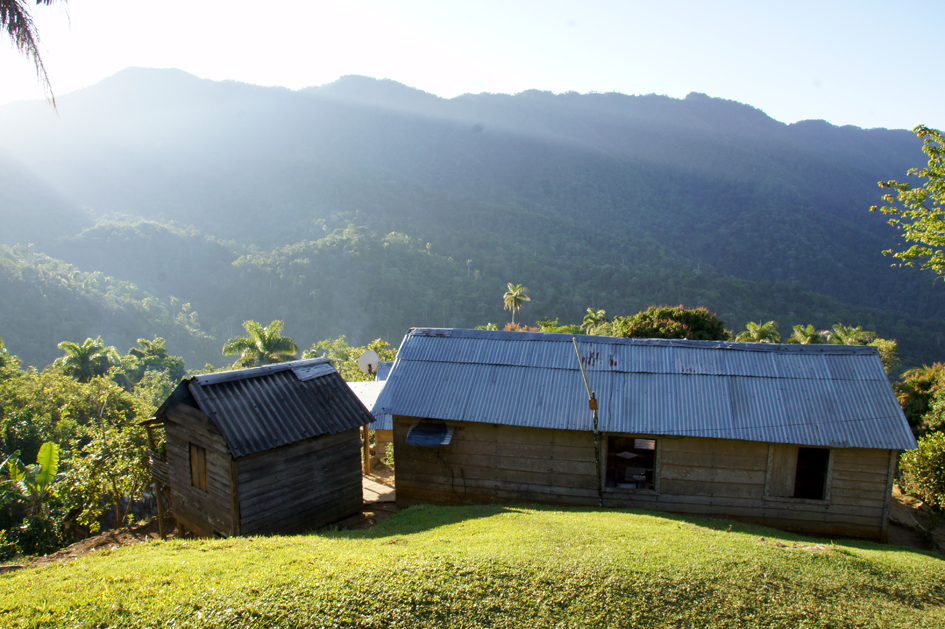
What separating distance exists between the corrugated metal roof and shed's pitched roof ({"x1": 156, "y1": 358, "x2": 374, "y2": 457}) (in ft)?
3.53

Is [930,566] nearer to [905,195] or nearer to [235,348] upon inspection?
[905,195]

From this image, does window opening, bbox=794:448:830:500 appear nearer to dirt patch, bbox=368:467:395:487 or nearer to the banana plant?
dirt patch, bbox=368:467:395:487

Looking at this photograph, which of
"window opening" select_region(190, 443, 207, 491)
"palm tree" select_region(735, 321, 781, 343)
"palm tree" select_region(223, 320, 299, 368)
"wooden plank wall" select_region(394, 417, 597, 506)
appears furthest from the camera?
"palm tree" select_region(735, 321, 781, 343)

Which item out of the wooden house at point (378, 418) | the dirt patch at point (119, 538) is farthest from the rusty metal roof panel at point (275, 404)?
the dirt patch at point (119, 538)

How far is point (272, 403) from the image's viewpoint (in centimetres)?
1109

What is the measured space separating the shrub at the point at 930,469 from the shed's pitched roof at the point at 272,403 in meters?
14.4

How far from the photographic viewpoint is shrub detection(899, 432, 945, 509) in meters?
12.8

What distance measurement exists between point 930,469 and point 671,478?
7.65 metres

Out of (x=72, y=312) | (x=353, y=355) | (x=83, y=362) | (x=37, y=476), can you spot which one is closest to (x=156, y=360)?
(x=83, y=362)

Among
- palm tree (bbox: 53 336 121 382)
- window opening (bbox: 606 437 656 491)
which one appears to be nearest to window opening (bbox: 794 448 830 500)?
window opening (bbox: 606 437 656 491)

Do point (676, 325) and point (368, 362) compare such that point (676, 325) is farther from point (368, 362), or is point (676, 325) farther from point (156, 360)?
point (156, 360)

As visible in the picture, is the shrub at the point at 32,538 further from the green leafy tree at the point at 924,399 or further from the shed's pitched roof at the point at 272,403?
the green leafy tree at the point at 924,399

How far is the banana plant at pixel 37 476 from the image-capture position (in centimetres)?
1445

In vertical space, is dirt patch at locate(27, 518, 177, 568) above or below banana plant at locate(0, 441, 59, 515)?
below
